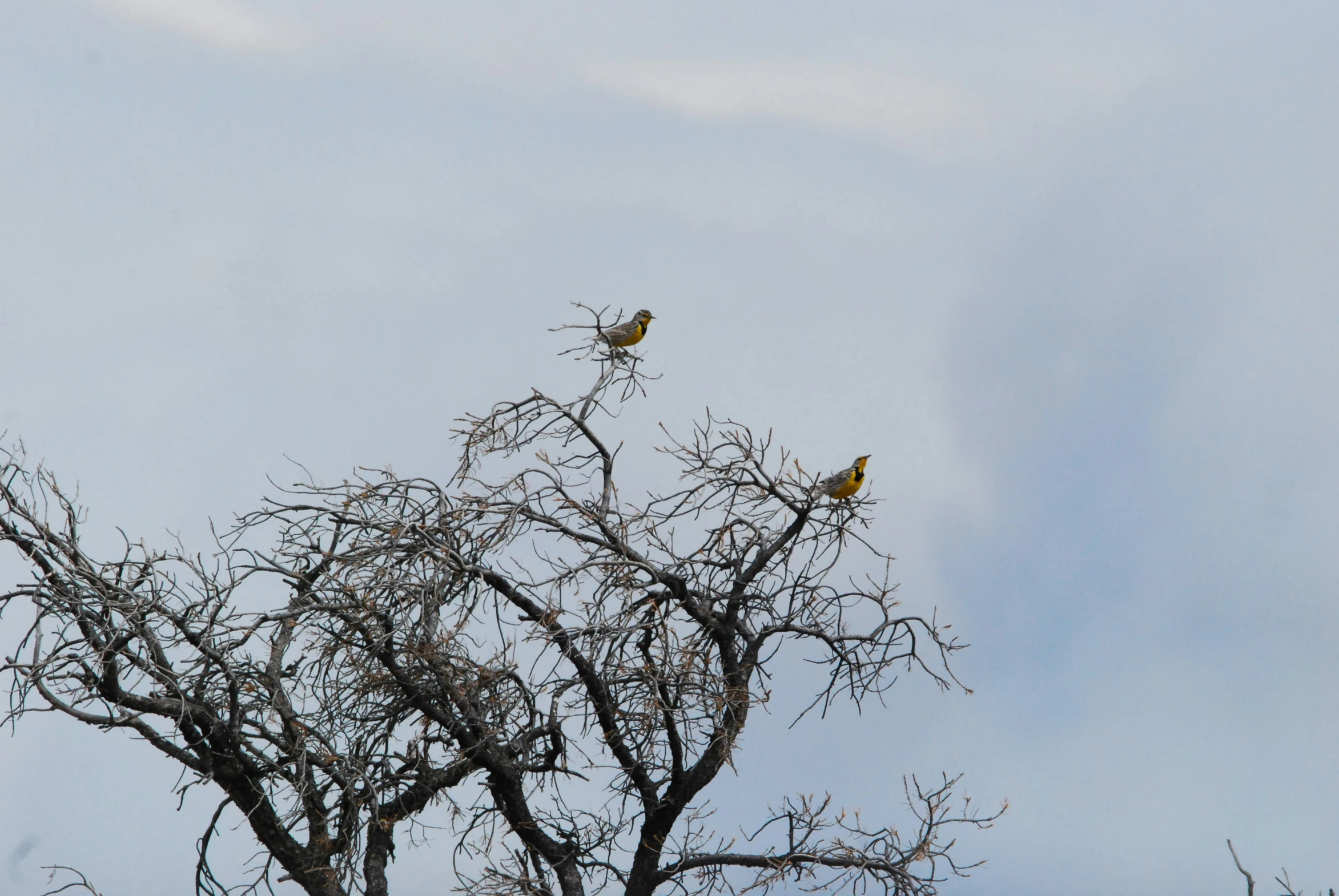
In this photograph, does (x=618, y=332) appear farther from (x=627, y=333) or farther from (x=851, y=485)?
(x=851, y=485)

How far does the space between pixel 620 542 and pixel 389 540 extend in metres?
1.80

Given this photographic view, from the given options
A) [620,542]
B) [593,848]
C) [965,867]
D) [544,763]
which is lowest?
[965,867]

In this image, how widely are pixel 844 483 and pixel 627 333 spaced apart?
233cm

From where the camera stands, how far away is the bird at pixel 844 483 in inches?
373

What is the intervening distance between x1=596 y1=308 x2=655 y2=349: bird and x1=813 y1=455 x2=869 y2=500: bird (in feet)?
7.01

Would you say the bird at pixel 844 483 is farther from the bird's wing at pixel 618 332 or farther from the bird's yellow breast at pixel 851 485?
the bird's wing at pixel 618 332

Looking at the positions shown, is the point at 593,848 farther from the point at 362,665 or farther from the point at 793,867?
the point at 362,665

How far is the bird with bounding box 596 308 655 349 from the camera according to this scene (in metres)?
10.3

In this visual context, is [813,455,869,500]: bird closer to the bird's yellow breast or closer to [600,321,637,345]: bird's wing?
the bird's yellow breast

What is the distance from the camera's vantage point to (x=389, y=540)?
929cm

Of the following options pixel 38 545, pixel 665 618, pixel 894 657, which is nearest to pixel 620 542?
pixel 665 618

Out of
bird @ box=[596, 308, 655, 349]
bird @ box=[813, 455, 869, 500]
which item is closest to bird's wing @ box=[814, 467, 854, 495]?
bird @ box=[813, 455, 869, 500]

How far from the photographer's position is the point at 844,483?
373 inches

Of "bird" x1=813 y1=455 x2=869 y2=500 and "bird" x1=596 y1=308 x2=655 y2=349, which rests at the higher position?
"bird" x1=596 y1=308 x2=655 y2=349
